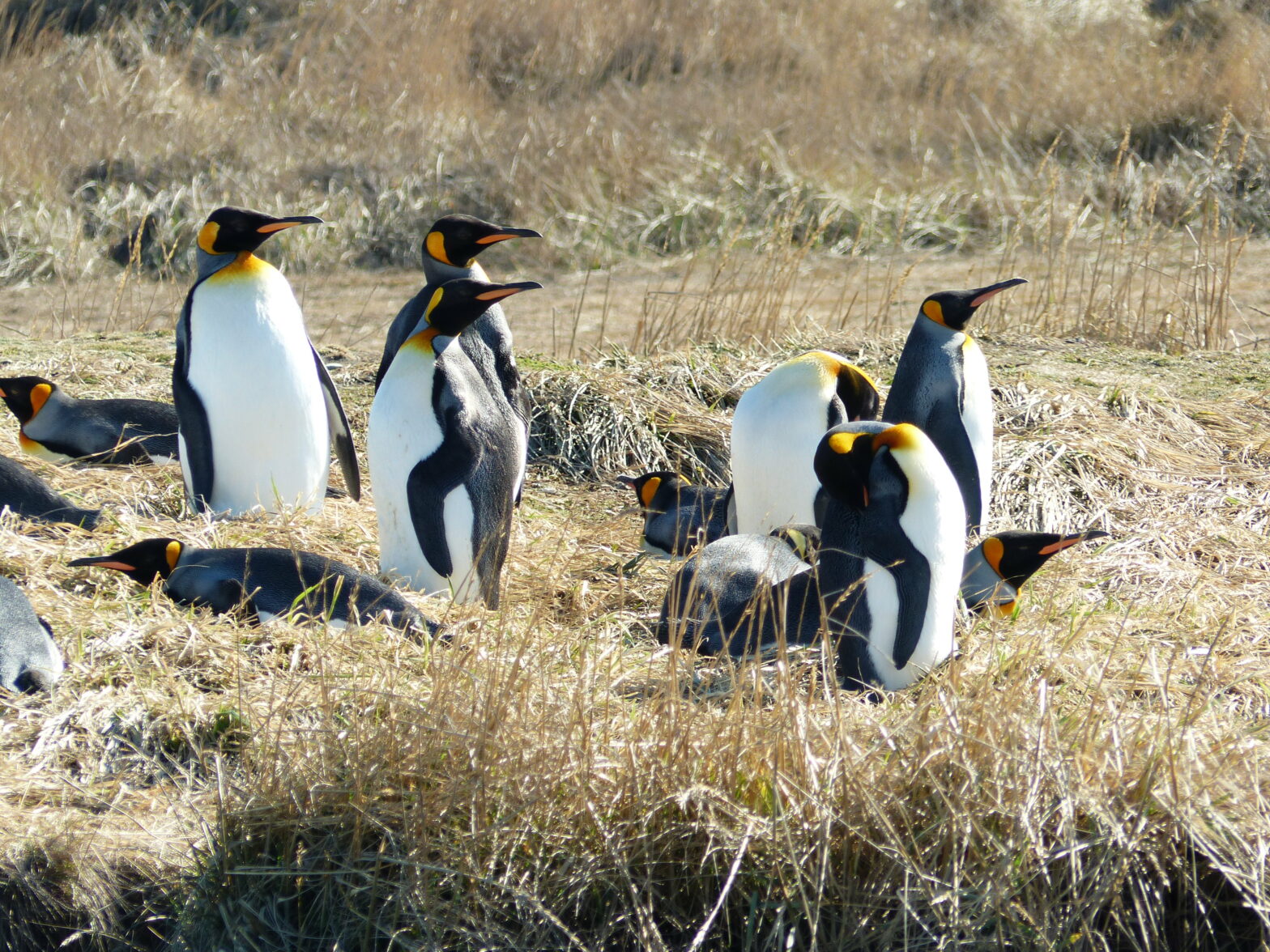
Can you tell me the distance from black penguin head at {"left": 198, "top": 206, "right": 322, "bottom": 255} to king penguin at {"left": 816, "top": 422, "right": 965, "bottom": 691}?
2300mm

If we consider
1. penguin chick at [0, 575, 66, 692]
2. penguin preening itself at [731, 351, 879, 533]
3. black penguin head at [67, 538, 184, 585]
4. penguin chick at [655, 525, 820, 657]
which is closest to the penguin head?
penguin chick at [655, 525, 820, 657]

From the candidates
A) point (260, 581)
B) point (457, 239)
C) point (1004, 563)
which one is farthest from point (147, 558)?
point (1004, 563)

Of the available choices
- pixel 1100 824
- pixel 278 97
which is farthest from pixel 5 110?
pixel 1100 824

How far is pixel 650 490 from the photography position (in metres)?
4.91

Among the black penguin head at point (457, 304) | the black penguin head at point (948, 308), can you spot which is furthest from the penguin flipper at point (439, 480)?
the black penguin head at point (948, 308)

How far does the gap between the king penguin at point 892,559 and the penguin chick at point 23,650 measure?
185cm

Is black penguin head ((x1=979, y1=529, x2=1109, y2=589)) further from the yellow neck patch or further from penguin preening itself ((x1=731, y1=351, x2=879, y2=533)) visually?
the yellow neck patch

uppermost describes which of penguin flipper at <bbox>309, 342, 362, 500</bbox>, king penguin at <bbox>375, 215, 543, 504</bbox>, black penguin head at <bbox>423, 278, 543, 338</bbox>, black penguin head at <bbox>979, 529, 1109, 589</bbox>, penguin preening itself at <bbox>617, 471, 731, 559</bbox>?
black penguin head at <bbox>423, 278, 543, 338</bbox>

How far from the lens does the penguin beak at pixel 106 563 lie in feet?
12.1

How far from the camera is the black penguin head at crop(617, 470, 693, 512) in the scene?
192 inches

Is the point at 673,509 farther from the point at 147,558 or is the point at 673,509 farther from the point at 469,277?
the point at 147,558

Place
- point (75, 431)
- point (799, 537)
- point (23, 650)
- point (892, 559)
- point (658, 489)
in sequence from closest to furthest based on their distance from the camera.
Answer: point (23, 650) < point (892, 559) < point (799, 537) < point (658, 489) < point (75, 431)

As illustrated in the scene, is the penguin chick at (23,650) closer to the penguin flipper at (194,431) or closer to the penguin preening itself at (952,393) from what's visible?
the penguin flipper at (194,431)

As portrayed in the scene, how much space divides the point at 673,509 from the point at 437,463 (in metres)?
0.98
